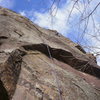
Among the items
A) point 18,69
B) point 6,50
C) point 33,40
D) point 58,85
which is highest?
point 33,40

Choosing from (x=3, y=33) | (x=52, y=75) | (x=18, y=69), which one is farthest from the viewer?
(x=3, y=33)

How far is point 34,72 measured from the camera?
17.4 ft

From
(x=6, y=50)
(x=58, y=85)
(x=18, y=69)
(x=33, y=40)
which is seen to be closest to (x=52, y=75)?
(x=58, y=85)

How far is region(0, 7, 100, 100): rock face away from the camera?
4.66m

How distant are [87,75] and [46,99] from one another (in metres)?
2.80

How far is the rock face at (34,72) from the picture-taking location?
466 centimetres

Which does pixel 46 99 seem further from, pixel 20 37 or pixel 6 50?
pixel 20 37

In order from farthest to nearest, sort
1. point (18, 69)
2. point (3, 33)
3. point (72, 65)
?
point (72, 65), point (3, 33), point (18, 69)

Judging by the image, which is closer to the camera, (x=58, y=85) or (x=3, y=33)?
(x=58, y=85)

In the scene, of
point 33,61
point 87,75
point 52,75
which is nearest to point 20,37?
point 33,61

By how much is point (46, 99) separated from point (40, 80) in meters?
0.57

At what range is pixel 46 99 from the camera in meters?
4.70

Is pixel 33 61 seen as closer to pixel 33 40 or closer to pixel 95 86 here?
pixel 33 40

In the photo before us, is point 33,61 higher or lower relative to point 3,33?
lower
